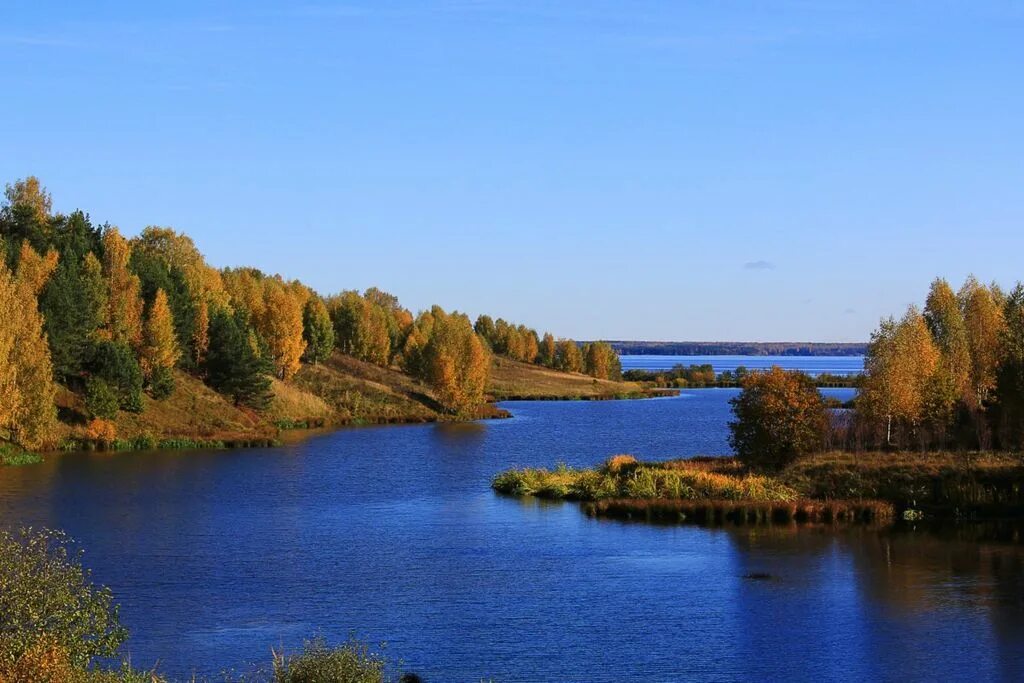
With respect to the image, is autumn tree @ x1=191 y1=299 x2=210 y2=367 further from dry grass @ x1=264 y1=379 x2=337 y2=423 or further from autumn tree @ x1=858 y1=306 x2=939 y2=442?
autumn tree @ x1=858 y1=306 x2=939 y2=442

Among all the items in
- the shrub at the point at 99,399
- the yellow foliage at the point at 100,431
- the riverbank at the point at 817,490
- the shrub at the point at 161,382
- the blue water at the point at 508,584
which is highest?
the shrub at the point at 161,382

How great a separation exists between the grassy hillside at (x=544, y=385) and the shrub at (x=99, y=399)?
87250 mm

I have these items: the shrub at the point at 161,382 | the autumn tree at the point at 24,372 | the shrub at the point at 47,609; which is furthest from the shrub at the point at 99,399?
the shrub at the point at 47,609

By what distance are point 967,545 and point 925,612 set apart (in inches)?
466

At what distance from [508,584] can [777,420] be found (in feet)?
74.0

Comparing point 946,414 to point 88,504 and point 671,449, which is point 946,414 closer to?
point 671,449

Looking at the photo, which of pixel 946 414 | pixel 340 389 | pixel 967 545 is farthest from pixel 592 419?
pixel 967 545

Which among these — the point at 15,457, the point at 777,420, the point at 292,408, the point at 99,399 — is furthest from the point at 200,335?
the point at 777,420

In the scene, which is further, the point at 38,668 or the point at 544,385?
the point at 544,385

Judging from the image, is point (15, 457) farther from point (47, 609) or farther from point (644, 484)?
point (47, 609)

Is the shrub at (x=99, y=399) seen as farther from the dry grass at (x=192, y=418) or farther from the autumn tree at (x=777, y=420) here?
the autumn tree at (x=777, y=420)

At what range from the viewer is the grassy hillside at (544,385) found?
6762 inches

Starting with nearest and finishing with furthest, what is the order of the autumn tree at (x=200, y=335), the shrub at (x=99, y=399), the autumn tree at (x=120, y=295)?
1. the shrub at (x=99, y=399)
2. the autumn tree at (x=120, y=295)
3. the autumn tree at (x=200, y=335)

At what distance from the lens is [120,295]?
8719cm
